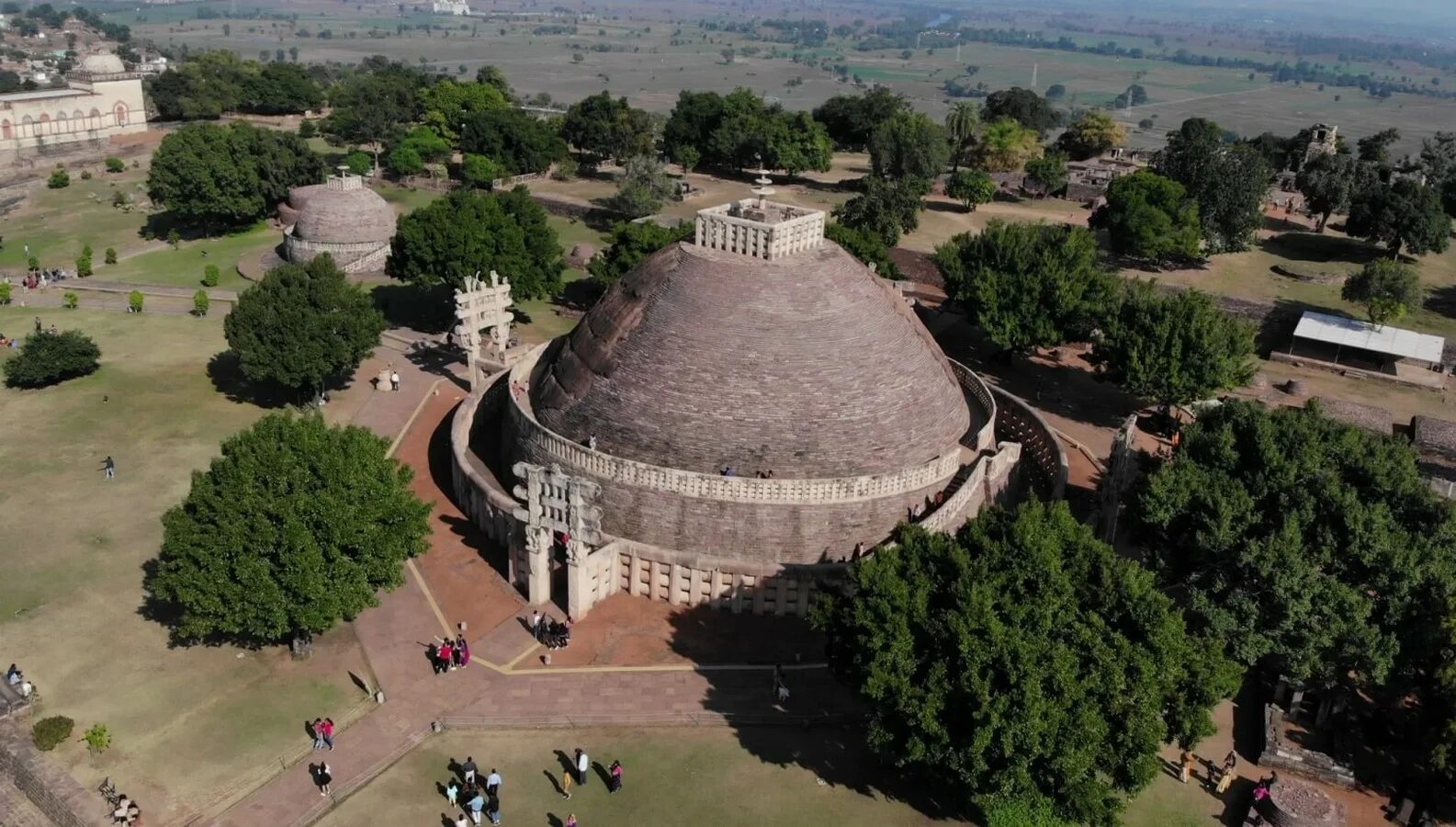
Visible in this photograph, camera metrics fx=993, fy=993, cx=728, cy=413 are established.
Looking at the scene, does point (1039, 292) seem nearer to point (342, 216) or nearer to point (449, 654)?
point (449, 654)

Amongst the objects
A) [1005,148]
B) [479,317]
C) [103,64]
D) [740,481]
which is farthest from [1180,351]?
[103,64]

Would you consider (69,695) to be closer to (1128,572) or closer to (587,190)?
(1128,572)

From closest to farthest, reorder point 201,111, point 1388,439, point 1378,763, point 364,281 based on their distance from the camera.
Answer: point 1378,763 → point 1388,439 → point 364,281 → point 201,111

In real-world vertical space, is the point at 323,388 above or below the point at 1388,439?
below

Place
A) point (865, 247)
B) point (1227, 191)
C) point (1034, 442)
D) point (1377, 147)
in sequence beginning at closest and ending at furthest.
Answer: point (1034, 442) < point (865, 247) < point (1227, 191) < point (1377, 147)

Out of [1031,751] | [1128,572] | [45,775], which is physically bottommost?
[45,775]

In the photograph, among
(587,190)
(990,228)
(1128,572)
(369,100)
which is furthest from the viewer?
(369,100)

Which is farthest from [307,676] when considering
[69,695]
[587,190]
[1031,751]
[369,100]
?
[369,100]

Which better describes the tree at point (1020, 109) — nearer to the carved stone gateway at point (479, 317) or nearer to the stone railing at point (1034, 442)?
the stone railing at point (1034, 442)

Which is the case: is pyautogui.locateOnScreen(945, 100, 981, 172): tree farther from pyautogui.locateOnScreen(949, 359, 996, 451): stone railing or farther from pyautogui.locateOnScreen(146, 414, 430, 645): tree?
pyautogui.locateOnScreen(146, 414, 430, 645): tree
